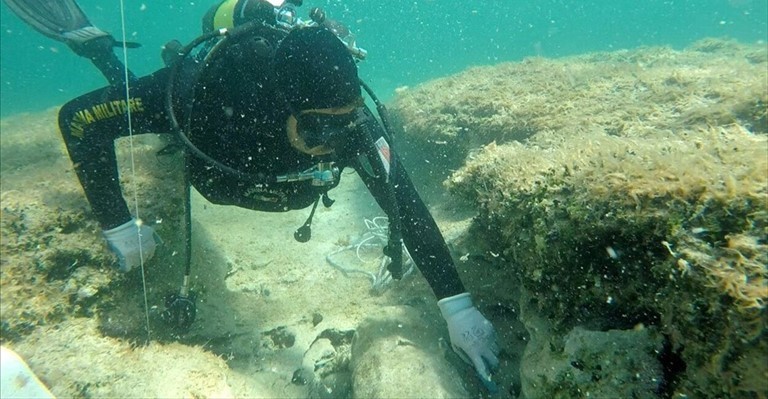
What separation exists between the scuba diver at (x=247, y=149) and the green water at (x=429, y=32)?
28.5m

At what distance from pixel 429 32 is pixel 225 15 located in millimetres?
92403

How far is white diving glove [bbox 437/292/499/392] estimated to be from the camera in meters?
2.76

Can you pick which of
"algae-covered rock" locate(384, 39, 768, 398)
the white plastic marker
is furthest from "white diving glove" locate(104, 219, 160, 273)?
"algae-covered rock" locate(384, 39, 768, 398)

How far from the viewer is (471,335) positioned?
2.80m

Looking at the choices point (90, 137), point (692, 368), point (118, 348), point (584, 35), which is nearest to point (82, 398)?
point (118, 348)

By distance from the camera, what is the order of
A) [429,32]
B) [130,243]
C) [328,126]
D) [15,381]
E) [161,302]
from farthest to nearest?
[429,32]
[161,302]
[130,243]
[328,126]
[15,381]

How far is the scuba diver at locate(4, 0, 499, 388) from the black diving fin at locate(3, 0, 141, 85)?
220 centimetres

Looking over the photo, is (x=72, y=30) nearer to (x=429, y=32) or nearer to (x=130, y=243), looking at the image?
(x=130, y=243)

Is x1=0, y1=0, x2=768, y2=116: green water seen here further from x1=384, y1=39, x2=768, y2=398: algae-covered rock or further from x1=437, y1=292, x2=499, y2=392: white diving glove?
x1=437, y1=292, x2=499, y2=392: white diving glove

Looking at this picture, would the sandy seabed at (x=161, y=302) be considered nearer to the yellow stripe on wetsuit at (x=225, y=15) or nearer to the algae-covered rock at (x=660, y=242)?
the algae-covered rock at (x=660, y=242)

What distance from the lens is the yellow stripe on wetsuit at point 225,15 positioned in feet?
11.7

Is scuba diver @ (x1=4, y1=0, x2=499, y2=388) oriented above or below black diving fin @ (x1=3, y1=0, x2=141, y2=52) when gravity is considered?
below

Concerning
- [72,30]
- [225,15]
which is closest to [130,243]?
[225,15]

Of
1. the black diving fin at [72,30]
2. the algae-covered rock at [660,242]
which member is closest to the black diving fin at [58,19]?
the black diving fin at [72,30]
